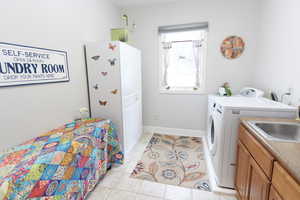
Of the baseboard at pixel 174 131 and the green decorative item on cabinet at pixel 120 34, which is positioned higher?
the green decorative item on cabinet at pixel 120 34

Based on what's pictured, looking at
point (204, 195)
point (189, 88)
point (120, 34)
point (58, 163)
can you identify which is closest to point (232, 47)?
point (189, 88)

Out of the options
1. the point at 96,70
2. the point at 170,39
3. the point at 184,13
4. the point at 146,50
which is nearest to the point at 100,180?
the point at 96,70

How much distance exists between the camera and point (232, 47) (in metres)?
2.57

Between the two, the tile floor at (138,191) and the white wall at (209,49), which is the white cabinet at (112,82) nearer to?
the tile floor at (138,191)

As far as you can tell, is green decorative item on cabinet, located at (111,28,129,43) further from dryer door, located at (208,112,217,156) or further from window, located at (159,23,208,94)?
dryer door, located at (208,112,217,156)

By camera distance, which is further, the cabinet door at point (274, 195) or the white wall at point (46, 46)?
the white wall at point (46, 46)

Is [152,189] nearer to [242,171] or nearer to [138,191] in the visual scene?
[138,191]

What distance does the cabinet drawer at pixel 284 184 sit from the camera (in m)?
0.68

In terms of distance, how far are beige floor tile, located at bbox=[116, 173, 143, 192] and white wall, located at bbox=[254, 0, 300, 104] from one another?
204cm

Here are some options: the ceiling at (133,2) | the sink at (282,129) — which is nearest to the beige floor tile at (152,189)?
the sink at (282,129)

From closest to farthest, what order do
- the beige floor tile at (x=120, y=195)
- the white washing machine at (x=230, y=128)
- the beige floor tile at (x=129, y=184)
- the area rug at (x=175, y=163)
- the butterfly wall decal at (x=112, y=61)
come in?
the white washing machine at (x=230, y=128), the beige floor tile at (x=120, y=195), the beige floor tile at (x=129, y=184), the area rug at (x=175, y=163), the butterfly wall decal at (x=112, y=61)

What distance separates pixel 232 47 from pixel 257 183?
228 cm

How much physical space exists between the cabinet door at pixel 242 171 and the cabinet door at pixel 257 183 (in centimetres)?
8

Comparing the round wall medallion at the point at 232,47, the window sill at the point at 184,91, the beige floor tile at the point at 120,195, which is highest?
the round wall medallion at the point at 232,47
